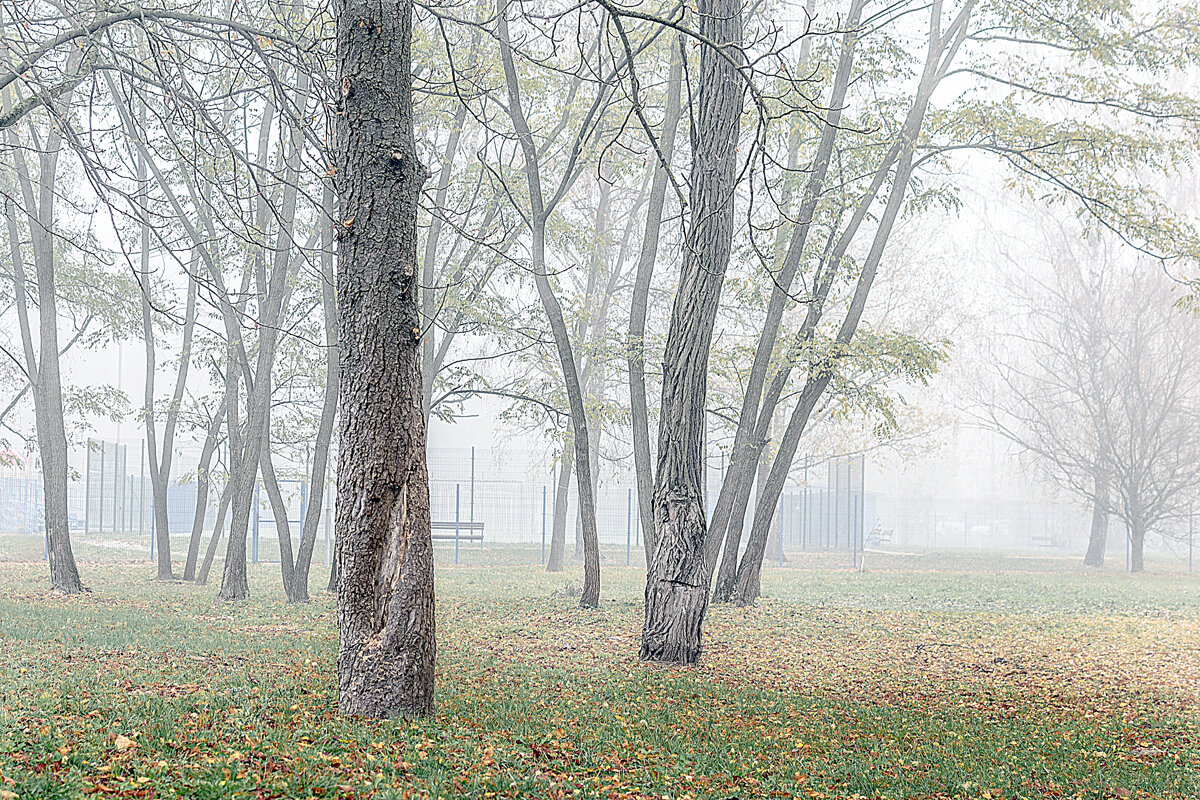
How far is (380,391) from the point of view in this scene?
5.23 meters

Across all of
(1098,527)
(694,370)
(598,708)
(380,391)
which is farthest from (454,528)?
(380,391)

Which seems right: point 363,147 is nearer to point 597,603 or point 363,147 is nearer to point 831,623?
point 597,603

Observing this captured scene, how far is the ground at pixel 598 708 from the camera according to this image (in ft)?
13.9

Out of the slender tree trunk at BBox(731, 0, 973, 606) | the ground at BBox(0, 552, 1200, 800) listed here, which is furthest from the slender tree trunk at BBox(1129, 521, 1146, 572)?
the slender tree trunk at BBox(731, 0, 973, 606)

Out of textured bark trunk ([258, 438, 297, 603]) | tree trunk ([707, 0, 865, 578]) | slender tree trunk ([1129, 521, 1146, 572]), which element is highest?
tree trunk ([707, 0, 865, 578])

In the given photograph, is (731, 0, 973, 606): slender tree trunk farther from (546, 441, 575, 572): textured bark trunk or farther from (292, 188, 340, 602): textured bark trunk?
(546, 441, 575, 572): textured bark trunk

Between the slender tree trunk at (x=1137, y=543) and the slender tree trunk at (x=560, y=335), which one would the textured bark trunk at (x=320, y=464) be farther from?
the slender tree trunk at (x=1137, y=543)

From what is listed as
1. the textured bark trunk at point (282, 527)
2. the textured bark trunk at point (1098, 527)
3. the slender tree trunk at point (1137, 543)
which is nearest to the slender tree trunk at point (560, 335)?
the textured bark trunk at point (282, 527)

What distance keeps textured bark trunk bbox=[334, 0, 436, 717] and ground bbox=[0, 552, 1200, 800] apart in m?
0.38

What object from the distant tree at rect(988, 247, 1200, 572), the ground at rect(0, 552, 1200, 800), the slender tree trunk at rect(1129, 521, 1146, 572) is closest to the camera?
the ground at rect(0, 552, 1200, 800)

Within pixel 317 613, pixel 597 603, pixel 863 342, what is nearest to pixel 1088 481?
pixel 863 342

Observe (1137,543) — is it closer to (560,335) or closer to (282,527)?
(560,335)

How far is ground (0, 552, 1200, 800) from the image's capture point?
167 inches

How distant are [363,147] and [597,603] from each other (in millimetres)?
7607
